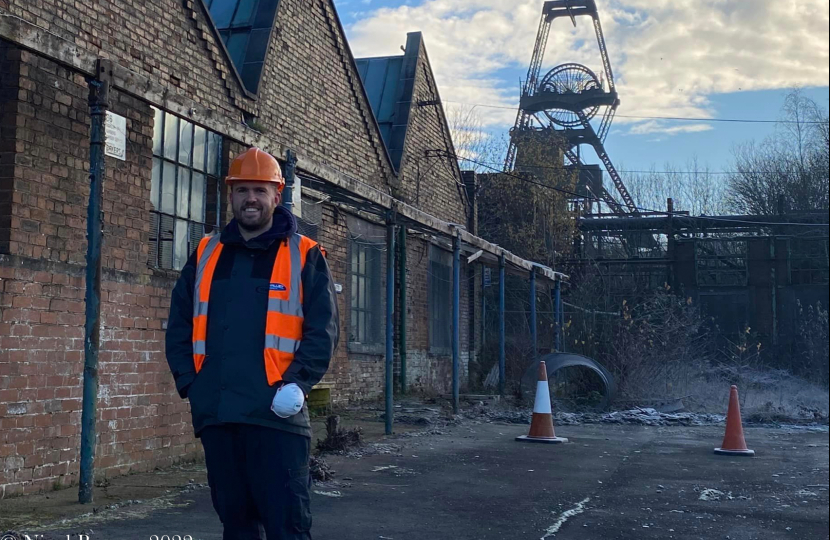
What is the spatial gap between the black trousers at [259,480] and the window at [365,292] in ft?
33.1

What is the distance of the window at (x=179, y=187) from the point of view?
7.78 meters

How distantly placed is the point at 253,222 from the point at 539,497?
3.90m

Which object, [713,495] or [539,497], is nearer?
[539,497]

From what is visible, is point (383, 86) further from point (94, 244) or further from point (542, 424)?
point (94, 244)

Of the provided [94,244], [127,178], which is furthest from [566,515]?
[127,178]

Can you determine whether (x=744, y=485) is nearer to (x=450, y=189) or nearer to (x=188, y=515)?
(x=188, y=515)

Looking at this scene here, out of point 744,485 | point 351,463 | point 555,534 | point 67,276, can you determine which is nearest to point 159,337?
point 67,276

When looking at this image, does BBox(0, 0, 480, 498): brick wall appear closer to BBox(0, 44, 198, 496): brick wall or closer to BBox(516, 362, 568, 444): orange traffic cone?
BBox(0, 44, 198, 496): brick wall

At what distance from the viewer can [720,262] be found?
2292 centimetres

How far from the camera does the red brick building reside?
19.1ft

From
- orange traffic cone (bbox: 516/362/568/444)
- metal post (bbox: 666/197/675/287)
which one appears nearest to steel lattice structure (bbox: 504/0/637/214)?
metal post (bbox: 666/197/675/287)

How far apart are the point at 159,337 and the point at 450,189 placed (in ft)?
38.9

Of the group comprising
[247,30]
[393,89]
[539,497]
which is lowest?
[539,497]

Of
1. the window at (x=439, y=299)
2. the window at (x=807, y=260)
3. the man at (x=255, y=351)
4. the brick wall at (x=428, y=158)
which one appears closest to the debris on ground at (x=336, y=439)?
the man at (x=255, y=351)
